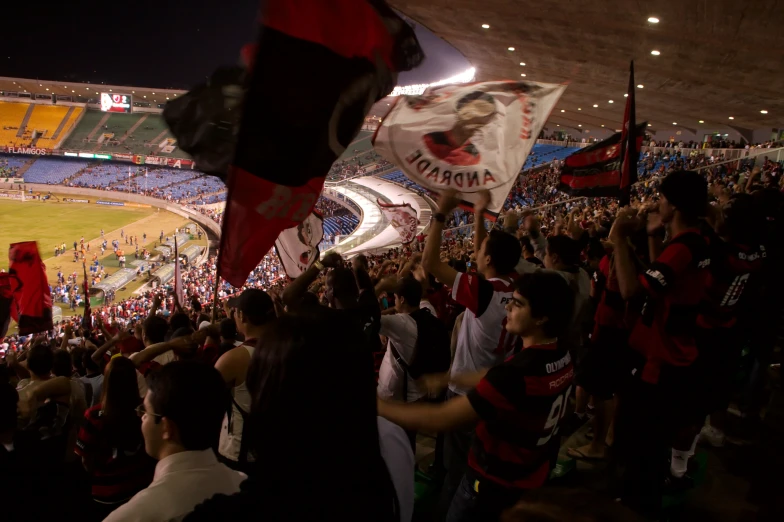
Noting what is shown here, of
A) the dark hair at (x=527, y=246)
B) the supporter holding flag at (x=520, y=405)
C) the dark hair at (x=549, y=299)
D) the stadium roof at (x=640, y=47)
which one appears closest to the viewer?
the supporter holding flag at (x=520, y=405)

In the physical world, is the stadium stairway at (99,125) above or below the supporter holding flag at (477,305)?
below

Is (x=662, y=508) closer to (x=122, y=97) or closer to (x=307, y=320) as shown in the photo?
(x=307, y=320)

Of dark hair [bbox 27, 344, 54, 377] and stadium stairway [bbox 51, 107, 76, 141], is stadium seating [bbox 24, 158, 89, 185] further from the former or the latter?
dark hair [bbox 27, 344, 54, 377]

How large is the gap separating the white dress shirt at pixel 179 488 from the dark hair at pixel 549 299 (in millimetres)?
1254

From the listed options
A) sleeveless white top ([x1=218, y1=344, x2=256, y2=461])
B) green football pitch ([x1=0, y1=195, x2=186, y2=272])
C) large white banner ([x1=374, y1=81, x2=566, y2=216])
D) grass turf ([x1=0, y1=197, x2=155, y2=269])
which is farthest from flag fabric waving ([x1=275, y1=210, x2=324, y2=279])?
grass turf ([x1=0, y1=197, x2=155, y2=269])

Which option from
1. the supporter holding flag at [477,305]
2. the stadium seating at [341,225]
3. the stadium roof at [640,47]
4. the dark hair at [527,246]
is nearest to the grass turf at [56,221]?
the stadium seating at [341,225]

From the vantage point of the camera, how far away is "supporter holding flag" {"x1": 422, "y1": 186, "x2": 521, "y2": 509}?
285cm

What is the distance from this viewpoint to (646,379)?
2.80m

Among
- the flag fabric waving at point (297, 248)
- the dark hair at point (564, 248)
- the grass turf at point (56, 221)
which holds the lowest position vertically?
the grass turf at point (56, 221)

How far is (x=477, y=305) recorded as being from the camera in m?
2.85

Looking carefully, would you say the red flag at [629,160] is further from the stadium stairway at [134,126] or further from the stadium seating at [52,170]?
the stadium stairway at [134,126]

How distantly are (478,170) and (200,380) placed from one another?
262 cm

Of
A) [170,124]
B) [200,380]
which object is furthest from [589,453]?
Result: [170,124]

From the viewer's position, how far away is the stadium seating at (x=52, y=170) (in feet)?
193
